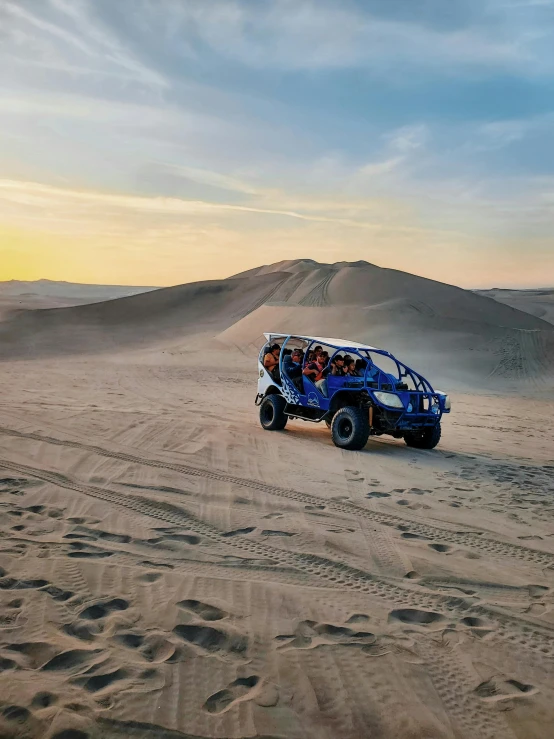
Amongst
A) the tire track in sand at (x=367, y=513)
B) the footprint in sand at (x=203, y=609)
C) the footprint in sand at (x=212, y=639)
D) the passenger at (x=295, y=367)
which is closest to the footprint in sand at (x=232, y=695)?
the footprint in sand at (x=212, y=639)

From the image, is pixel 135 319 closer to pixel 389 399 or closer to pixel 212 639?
pixel 389 399

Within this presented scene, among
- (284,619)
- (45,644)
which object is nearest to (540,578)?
(284,619)

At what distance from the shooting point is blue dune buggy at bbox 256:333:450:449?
32.5ft

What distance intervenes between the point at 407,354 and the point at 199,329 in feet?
75.5

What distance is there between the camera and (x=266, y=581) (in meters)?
4.88

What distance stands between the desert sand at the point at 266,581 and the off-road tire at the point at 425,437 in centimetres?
29

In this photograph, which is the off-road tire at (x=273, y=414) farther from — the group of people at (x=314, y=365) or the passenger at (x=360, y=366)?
the passenger at (x=360, y=366)

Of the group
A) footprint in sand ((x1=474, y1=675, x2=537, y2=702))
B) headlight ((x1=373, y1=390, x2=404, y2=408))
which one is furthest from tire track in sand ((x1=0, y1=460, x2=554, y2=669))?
headlight ((x1=373, y1=390, x2=404, y2=408))

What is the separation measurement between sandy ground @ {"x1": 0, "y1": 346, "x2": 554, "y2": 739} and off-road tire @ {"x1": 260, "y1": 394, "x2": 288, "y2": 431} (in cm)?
168

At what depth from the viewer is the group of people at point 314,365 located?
35.6 ft

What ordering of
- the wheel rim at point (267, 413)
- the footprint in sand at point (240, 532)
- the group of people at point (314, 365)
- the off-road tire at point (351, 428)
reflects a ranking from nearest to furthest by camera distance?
the footprint in sand at point (240, 532) → the off-road tire at point (351, 428) → the group of people at point (314, 365) → the wheel rim at point (267, 413)

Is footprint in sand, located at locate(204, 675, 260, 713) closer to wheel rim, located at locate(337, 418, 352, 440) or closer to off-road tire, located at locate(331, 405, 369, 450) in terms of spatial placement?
off-road tire, located at locate(331, 405, 369, 450)

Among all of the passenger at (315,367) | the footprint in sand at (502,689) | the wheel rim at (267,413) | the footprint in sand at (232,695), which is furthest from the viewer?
the wheel rim at (267,413)

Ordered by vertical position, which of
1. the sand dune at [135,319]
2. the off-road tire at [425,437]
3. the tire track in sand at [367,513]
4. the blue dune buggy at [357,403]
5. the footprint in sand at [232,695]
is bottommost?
the footprint in sand at [232,695]
